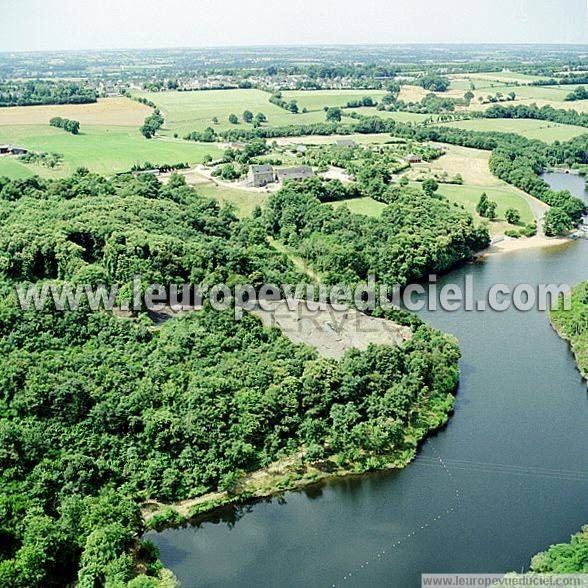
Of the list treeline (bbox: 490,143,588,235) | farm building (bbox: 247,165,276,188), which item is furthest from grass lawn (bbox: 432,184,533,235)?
farm building (bbox: 247,165,276,188)

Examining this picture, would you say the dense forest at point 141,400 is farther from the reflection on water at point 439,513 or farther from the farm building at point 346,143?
the farm building at point 346,143

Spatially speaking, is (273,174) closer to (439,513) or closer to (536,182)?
(536,182)

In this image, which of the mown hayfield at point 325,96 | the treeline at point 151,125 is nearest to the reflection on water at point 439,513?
the treeline at point 151,125

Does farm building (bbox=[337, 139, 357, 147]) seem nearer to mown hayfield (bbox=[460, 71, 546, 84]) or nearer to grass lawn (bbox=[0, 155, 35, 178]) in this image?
grass lawn (bbox=[0, 155, 35, 178])

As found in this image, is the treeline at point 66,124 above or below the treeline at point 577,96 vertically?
below

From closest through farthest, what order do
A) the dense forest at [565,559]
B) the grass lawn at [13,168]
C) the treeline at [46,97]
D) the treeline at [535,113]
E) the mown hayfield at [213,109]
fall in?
the dense forest at [565,559] → the grass lawn at [13,168] → the mown hayfield at [213,109] → the treeline at [535,113] → the treeline at [46,97]

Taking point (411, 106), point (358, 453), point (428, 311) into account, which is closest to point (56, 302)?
point (358, 453)
